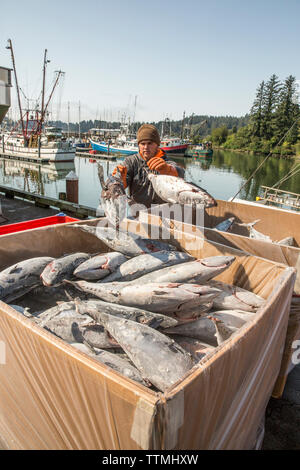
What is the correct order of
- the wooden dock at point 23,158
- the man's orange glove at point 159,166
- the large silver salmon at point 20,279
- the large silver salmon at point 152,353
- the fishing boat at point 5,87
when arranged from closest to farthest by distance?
the large silver salmon at point 152,353, the large silver salmon at point 20,279, the man's orange glove at point 159,166, the fishing boat at point 5,87, the wooden dock at point 23,158

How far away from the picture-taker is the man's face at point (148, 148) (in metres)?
3.70

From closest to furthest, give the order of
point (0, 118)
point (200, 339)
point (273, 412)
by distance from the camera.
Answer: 1. point (200, 339)
2. point (273, 412)
3. point (0, 118)

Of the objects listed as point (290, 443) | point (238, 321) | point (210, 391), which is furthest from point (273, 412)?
point (210, 391)

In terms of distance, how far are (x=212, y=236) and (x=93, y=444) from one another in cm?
219

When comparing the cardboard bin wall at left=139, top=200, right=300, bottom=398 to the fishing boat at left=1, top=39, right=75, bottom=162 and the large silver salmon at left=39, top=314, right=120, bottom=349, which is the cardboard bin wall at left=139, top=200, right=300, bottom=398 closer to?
the large silver salmon at left=39, top=314, right=120, bottom=349

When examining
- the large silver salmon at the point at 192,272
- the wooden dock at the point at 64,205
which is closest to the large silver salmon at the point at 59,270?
the large silver salmon at the point at 192,272

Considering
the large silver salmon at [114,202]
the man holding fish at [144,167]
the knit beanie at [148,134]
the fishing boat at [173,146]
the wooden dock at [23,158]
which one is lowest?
the large silver salmon at [114,202]

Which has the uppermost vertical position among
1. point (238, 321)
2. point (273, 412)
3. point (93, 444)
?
point (238, 321)

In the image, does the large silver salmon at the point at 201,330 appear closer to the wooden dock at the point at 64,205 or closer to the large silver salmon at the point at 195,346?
the large silver salmon at the point at 195,346

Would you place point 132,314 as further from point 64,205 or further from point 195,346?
point 64,205

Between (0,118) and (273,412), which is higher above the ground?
(0,118)
